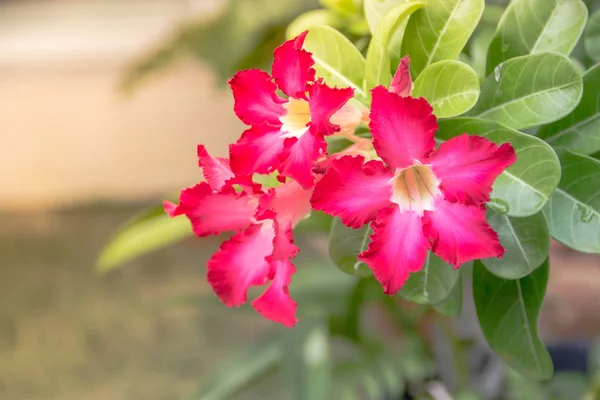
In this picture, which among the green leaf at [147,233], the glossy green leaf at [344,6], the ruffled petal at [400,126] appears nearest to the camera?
the ruffled petal at [400,126]

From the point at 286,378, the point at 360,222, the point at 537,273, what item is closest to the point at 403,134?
the point at 360,222

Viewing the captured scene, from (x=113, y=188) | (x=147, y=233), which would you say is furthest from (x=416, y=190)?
(x=113, y=188)

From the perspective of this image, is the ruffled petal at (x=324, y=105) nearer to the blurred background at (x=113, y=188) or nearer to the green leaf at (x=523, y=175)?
the green leaf at (x=523, y=175)

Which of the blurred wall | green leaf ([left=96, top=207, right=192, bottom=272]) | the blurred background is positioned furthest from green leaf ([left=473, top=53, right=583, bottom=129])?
the blurred wall

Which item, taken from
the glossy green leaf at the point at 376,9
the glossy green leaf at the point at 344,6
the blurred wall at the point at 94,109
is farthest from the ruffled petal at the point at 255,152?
the blurred wall at the point at 94,109

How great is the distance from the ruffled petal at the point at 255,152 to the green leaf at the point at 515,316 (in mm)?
179

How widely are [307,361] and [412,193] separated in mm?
593

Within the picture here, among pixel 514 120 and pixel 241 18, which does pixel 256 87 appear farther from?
pixel 241 18

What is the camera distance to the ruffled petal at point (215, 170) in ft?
1.16

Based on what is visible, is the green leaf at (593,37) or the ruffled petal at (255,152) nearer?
the ruffled petal at (255,152)

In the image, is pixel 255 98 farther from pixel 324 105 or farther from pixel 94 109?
pixel 94 109

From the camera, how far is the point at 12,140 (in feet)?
9.27

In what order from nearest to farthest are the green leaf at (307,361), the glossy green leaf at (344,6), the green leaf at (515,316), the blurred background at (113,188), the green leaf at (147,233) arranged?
1. the green leaf at (515,316)
2. the glossy green leaf at (344,6)
3. the green leaf at (147,233)
4. the green leaf at (307,361)
5. the blurred background at (113,188)

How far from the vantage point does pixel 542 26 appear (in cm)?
38
